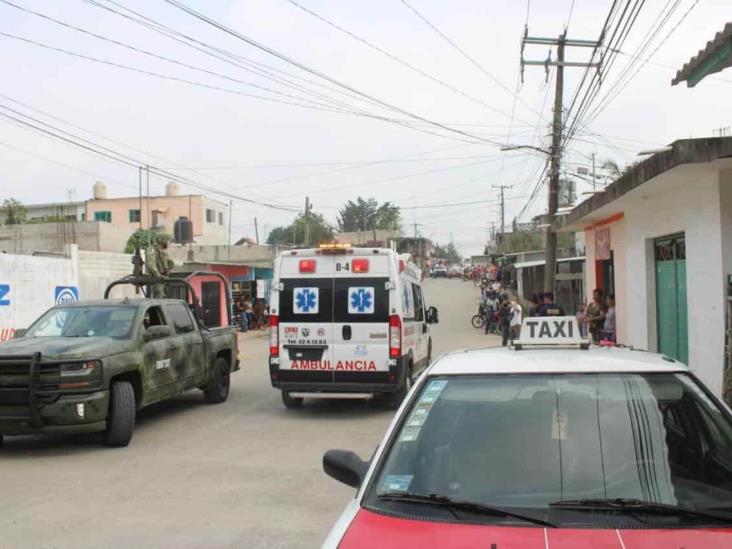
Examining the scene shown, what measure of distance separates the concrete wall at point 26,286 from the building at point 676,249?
1369cm

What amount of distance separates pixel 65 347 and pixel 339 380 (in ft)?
13.1

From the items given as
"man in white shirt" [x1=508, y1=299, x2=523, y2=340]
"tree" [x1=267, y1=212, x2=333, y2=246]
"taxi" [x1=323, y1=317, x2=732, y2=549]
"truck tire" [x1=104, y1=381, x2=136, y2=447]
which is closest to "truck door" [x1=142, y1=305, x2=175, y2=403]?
"truck tire" [x1=104, y1=381, x2=136, y2=447]

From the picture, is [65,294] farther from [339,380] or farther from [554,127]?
[554,127]

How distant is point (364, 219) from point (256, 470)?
326ft

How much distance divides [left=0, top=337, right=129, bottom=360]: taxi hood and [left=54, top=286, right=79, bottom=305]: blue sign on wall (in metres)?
11.0

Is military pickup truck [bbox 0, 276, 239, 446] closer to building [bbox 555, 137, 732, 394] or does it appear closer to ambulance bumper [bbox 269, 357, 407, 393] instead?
ambulance bumper [bbox 269, 357, 407, 393]

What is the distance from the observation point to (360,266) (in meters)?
10.9

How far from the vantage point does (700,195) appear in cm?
1050

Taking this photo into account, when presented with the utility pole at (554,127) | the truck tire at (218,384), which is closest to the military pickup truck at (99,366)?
the truck tire at (218,384)

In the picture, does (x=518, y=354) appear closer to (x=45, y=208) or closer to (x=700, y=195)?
(x=700, y=195)

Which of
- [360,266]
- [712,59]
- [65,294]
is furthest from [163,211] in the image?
[712,59]

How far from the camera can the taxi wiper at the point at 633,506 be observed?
2.71 meters

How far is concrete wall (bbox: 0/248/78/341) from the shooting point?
1720 centimetres

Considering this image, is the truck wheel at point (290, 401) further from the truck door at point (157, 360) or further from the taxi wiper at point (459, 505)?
the taxi wiper at point (459, 505)
